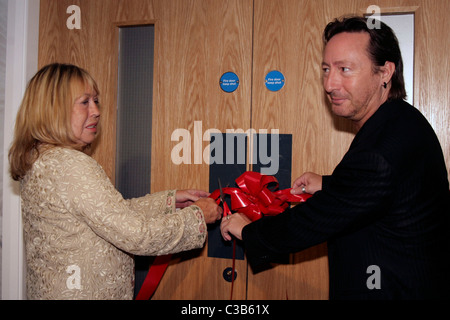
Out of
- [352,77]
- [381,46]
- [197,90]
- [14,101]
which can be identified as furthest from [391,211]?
[14,101]

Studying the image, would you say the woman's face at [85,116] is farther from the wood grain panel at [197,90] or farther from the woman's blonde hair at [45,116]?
the wood grain panel at [197,90]

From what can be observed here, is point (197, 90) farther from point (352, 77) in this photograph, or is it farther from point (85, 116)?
point (352, 77)

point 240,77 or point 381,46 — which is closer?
point 381,46

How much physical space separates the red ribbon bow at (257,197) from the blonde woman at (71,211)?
0.28 metres

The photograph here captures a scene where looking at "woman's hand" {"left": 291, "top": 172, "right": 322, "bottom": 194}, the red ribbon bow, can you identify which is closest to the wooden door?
"woman's hand" {"left": 291, "top": 172, "right": 322, "bottom": 194}

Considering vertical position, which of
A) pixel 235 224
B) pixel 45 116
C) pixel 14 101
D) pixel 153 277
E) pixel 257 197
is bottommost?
pixel 153 277

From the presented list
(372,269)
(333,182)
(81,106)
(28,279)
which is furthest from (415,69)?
(28,279)

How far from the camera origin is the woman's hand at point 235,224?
4.96ft

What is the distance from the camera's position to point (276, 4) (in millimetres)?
1835

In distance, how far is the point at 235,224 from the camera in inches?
60.6

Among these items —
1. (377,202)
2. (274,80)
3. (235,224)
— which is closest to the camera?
(377,202)

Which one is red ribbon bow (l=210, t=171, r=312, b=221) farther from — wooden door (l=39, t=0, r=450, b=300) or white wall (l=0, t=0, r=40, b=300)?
white wall (l=0, t=0, r=40, b=300)

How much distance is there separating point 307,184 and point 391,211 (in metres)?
0.55
